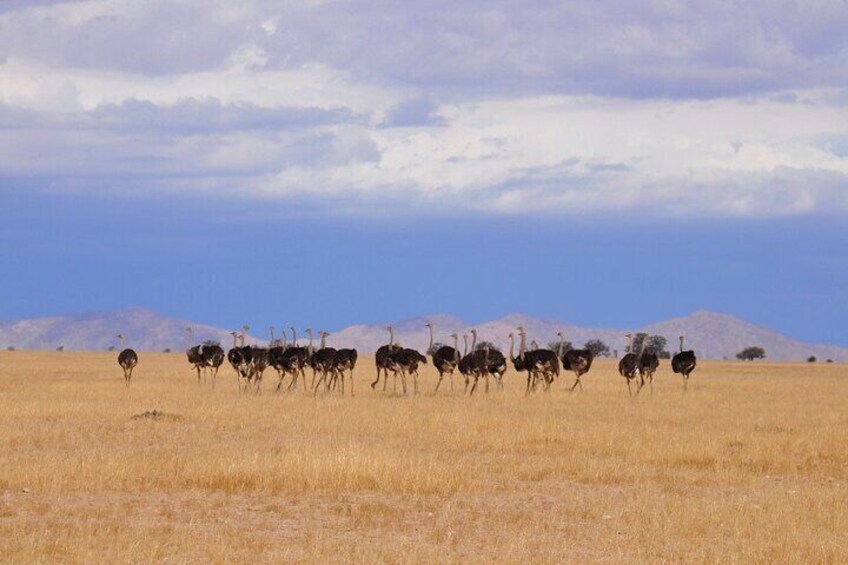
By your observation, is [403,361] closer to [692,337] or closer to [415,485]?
[415,485]

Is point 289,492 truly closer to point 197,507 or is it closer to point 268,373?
point 197,507

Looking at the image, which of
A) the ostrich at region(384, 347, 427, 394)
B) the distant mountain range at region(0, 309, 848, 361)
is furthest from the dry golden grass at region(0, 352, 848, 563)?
the distant mountain range at region(0, 309, 848, 361)

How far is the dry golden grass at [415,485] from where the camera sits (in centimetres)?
1197

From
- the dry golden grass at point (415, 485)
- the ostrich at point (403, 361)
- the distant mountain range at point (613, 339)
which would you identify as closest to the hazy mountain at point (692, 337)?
the distant mountain range at point (613, 339)

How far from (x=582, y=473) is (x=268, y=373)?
3375 centimetres

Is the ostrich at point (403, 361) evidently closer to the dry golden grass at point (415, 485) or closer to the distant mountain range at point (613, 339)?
the dry golden grass at point (415, 485)

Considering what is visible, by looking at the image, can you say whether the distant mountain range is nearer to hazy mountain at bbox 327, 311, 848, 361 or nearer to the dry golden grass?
hazy mountain at bbox 327, 311, 848, 361

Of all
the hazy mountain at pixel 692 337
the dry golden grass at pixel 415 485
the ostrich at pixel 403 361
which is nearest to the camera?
the dry golden grass at pixel 415 485

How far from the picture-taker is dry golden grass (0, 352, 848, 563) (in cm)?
1197

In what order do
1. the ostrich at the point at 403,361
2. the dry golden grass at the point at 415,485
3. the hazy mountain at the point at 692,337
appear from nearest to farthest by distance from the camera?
the dry golden grass at the point at 415,485, the ostrich at the point at 403,361, the hazy mountain at the point at 692,337

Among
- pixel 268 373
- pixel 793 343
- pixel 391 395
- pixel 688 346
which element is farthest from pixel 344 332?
pixel 391 395

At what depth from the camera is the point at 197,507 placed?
1394 cm

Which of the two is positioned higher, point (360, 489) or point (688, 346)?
point (688, 346)

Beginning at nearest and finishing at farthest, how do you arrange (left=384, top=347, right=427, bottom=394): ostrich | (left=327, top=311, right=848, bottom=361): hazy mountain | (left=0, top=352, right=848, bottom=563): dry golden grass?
(left=0, top=352, right=848, bottom=563): dry golden grass, (left=384, top=347, right=427, bottom=394): ostrich, (left=327, top=311, right=848, bottom=361): hazy mountain
